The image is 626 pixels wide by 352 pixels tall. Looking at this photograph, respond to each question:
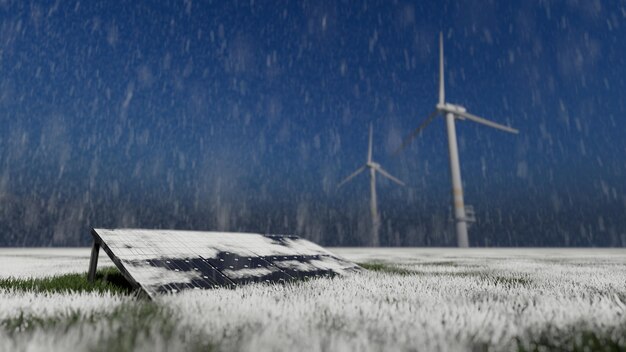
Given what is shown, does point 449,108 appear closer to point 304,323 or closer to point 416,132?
point 416,132

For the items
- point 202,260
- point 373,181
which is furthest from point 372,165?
point 202,260

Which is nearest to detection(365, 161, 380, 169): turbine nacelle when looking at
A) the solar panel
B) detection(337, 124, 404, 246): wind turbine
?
detection(337, 124, 404, 246): wind turbine

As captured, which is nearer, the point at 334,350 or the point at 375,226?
the point at 334,350

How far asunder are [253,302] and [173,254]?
2.39 metres

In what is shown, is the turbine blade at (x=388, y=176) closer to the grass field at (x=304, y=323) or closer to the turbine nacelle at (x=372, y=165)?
the turbine nacelle at (x=372, y=165)

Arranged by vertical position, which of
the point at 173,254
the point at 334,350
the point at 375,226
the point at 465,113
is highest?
the point at 465,113

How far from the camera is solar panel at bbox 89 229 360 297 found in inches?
176

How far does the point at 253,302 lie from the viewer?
3545 mm

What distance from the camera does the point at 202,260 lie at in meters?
5.54

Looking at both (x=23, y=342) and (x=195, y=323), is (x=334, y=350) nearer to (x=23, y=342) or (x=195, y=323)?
(x=195, y=323)

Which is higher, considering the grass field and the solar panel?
the solar panel

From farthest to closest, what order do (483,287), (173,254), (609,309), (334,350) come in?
(173,254) → (483,287) → (609,309) → (334,350)

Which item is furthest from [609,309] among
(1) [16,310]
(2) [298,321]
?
(1) [16,310]

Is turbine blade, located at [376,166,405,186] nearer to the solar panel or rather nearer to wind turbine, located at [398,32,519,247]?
wind turbine, located at [398,32,519,247]
